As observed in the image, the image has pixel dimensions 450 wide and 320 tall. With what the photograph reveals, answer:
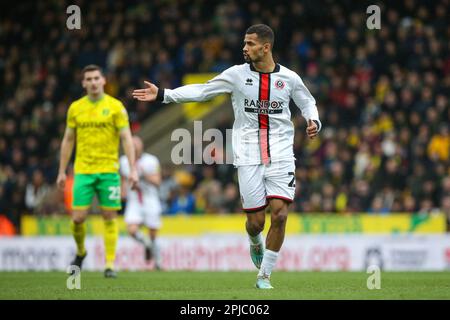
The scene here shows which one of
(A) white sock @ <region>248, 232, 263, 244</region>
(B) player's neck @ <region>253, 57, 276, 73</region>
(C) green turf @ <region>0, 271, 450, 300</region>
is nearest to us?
(C) green turf @ <region>0, 271, 450, 300</region>

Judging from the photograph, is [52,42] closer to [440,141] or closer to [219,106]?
[219,106]

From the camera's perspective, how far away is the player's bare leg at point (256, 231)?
10528 mm

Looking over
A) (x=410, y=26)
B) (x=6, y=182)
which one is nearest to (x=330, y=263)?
(x=410, y=26)

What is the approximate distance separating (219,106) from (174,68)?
1.63m

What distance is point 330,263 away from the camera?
19.2 metres

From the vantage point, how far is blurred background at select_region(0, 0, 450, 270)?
70.1 feet

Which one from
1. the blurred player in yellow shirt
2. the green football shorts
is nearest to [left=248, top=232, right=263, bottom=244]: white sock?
the blurred player in yellow shirt

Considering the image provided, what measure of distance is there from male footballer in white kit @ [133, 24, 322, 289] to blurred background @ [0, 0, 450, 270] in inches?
399

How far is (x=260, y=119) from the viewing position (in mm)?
10406

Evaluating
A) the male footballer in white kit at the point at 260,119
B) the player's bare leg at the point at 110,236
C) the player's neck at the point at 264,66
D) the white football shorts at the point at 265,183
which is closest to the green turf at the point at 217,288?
the player's bare leg at the point at 110,236

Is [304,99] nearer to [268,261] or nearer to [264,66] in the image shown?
[264,66]

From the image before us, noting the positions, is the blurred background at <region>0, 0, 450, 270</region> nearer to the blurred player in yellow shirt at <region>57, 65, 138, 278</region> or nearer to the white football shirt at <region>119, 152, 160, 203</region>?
the white football shirt at <region>119, 152, 160, 203</region>

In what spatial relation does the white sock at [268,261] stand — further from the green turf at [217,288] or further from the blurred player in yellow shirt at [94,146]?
the blurred player in yellow shirt at [94,146]

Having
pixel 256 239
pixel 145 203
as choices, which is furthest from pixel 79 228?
pixel 145 203
